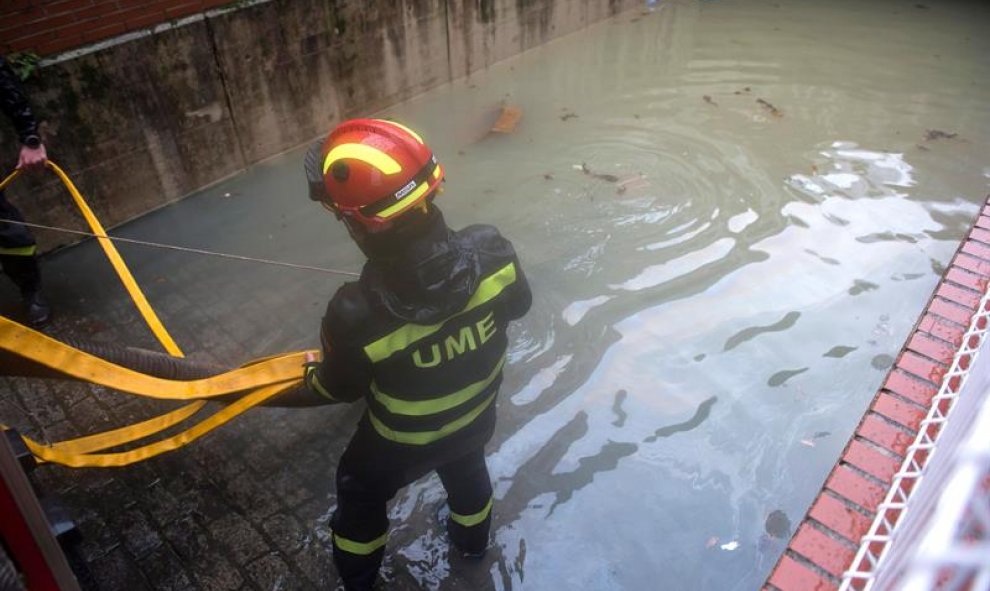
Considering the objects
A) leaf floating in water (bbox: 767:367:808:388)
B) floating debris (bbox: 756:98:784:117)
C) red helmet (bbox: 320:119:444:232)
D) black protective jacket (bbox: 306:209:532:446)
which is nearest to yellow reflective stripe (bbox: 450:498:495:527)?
black protective jacket (bbox: 306:209:532:446)

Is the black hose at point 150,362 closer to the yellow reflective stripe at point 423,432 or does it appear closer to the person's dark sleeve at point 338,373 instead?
the person's dark sleeve at point 338,373

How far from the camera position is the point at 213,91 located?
580cm

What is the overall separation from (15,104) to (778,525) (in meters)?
4.85

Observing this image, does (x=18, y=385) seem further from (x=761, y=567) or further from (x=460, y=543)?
(x=761, y=567)

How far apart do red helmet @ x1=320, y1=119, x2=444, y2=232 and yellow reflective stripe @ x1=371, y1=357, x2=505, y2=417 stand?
630 mm

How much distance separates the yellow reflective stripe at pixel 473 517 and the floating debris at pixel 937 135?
245 inches

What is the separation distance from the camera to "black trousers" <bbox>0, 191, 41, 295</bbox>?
166 inches

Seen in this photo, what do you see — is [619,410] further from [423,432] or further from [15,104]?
[15,104]

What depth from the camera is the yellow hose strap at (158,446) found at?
2848mm

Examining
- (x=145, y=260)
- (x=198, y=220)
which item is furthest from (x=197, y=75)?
(x=145, y=260)

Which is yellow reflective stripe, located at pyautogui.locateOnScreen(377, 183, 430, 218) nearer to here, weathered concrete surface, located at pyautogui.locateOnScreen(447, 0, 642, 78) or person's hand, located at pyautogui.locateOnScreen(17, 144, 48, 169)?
person's hand, located at pyautogui.locateOnScreen(17, 144, 48, 169)

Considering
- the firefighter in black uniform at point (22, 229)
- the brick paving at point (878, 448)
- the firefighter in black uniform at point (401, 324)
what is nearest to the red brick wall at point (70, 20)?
the firefighter in black uniform at point (22, 229)

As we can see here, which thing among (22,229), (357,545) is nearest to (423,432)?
(357,545)

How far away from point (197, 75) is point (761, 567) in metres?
5.48
